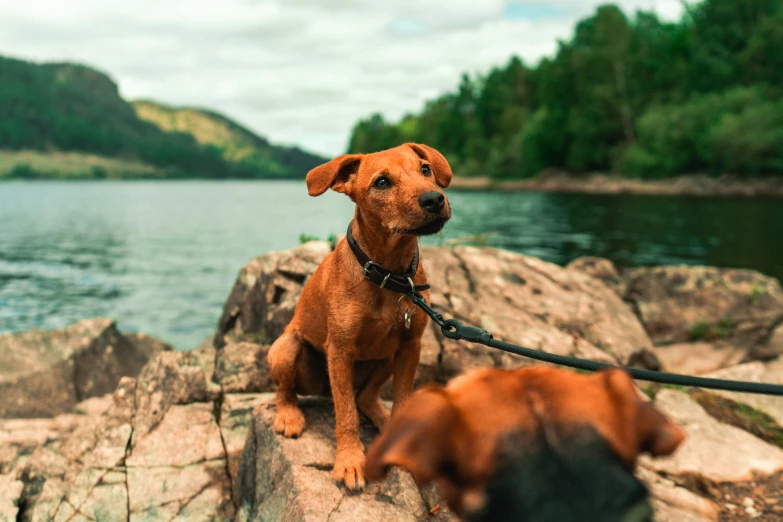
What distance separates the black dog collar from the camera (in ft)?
12.4

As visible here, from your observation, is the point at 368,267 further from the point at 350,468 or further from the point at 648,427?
the point at 648,427

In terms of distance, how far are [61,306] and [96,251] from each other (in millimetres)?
14358

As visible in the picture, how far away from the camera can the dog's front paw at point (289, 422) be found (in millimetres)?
4309

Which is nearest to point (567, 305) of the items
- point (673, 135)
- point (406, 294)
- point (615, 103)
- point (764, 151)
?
point (406, 294)

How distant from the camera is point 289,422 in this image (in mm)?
4352

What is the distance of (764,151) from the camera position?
45531 mm

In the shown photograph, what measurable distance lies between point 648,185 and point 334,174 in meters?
58.5

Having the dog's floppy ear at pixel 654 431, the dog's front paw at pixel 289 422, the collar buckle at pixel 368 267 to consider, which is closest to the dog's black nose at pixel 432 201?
the collar buckle at pixel 368 267

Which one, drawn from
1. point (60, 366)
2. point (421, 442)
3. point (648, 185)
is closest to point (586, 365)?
point (421, 442)

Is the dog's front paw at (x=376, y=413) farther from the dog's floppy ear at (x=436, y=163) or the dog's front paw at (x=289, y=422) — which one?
the dog's floppy ear at (x=436, y=163)

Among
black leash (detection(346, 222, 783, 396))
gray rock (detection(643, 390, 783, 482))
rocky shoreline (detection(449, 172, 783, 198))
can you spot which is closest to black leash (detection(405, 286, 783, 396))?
black leash (detection(346, 222, 783, 396))

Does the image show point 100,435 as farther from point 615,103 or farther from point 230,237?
point 615,103

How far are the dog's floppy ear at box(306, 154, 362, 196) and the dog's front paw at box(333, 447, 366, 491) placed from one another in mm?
1804

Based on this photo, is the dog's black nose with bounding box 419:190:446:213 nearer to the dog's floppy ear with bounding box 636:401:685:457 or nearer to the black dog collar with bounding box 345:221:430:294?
the black dog collar with bounding box 345:221:430:294
